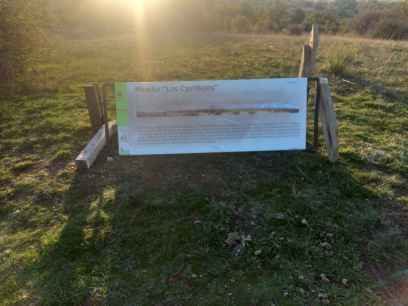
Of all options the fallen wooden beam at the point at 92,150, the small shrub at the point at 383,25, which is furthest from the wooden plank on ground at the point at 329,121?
the small shrub at the point at 383,25

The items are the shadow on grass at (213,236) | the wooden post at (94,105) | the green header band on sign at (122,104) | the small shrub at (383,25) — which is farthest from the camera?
the small shrub at (383,25)

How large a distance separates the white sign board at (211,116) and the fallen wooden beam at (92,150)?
38cm

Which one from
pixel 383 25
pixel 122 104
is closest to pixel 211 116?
pixel 122 104

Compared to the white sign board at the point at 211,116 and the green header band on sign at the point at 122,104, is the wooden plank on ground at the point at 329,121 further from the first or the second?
the green header band on sign at the point at 122,104

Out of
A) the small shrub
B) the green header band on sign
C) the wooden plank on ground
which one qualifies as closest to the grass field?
the wooden plank on ground

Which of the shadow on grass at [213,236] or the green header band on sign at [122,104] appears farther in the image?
the green header band on sign at [122,104]

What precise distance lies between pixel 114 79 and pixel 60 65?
2.89 m

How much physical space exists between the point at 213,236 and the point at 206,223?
0.18 meters

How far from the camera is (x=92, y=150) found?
4.11m

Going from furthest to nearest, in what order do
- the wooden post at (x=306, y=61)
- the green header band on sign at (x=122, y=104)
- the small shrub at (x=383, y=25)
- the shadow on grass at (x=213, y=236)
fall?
the small shrub at (x=383, y=25), the wooden post at (x=306, y=61), the green header band on sign at (x=122, y=104), the shadow on grass at (x=213, y=236)

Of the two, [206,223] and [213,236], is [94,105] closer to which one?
[206,223]

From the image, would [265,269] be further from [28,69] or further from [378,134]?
[28,69]

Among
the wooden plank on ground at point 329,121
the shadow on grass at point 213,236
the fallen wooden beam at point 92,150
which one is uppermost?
the wooden plank on ground at point 329,121

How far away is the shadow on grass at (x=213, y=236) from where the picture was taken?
2.35m
